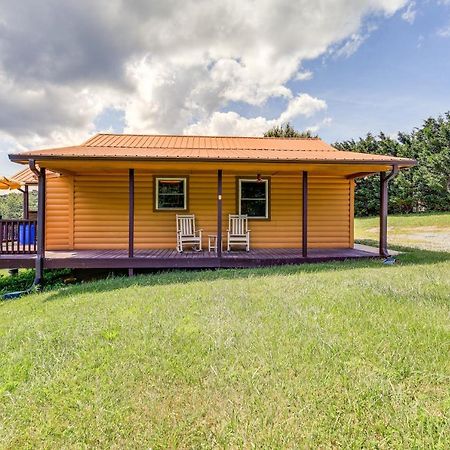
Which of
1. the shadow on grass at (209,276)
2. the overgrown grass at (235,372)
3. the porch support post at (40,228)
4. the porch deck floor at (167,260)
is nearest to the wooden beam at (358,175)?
the porch deck floor at (167,260)

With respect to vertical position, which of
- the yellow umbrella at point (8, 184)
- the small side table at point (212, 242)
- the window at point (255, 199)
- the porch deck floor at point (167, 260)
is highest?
the yellow umbrella at point (8, 184)

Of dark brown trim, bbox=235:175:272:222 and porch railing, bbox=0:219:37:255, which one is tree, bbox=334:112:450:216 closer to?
dark brown trim, bbox=235:175:272:222

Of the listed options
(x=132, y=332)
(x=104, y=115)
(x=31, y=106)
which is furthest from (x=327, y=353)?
(x=31, y=106)

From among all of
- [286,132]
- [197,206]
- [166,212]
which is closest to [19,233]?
[166,212]

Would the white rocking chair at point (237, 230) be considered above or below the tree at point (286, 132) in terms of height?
below

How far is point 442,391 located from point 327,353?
753 millimetres

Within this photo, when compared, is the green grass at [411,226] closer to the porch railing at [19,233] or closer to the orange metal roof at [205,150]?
the orange metal roof at [205,150]

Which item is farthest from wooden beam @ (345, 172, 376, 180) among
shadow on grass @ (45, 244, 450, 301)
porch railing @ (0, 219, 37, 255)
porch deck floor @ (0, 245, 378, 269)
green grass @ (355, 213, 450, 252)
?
porch railing @ (0, 219, 37, 255)

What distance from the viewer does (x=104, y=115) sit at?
12.9 metres

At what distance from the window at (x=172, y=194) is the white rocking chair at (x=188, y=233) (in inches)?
14.0

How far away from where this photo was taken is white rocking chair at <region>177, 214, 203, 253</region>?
8086mm

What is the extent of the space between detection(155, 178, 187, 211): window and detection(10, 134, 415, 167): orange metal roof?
88cm

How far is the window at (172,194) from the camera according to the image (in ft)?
28.1

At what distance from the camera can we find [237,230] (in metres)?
A: 8.49
